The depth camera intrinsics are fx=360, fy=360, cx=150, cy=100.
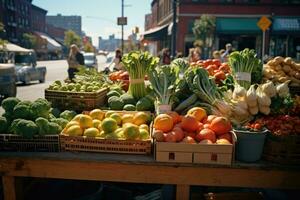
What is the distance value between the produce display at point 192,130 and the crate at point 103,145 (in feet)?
0.61

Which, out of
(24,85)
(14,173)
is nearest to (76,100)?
(14,173)

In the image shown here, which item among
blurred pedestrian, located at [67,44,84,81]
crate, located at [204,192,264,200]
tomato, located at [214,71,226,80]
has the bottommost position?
crate, located at [204,192,264,200]

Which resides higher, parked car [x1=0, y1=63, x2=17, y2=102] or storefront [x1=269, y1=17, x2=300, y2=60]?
storefront [x1=269, y1=17, x2=300, y2=60]

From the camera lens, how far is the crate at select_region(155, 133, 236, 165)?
10.8ft

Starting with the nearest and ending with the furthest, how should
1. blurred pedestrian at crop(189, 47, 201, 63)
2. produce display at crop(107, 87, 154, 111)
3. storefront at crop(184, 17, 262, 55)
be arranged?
1. produce display at crop(107, 87, 154, 111)
2. blurred pedestrian at crop(189, 47, 201, 63)
3. storefront at crop(184, 17, 262, 55)

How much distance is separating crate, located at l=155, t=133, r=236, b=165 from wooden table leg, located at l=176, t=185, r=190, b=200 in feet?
0.90

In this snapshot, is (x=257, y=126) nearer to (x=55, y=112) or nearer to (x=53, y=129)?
(x=53, y=129)

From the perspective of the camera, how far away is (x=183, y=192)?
343 cm

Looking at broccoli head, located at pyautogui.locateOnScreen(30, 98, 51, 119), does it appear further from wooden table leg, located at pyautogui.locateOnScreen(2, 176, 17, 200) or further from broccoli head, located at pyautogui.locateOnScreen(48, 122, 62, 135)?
wooden table leg, located at pyautogui.locateOnScreen(2, 176, 17, 200)

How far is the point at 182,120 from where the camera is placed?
3.68 m

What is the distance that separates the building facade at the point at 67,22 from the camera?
17488 cm

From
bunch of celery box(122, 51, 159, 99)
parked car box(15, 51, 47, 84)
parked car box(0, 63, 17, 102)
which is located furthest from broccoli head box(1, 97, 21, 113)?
parked car box(15, 51, 47, 84)

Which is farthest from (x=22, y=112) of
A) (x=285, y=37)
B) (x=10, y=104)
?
(x=285, y=37)

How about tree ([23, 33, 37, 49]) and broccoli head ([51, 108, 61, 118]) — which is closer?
broccoli head ([51, 108, 61, 118])
